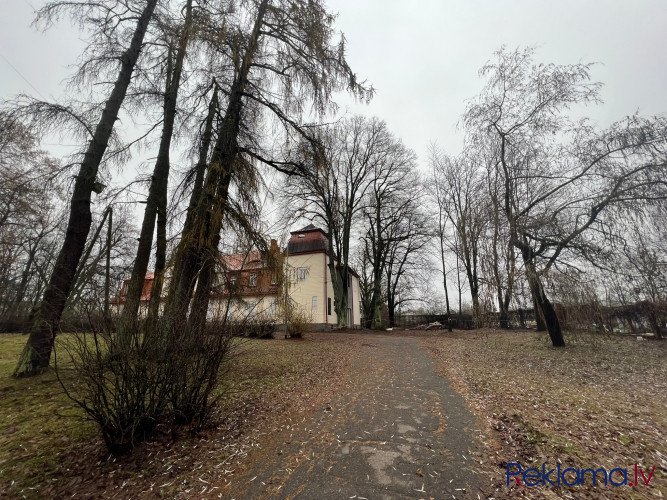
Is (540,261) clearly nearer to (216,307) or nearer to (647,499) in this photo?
(647,499)

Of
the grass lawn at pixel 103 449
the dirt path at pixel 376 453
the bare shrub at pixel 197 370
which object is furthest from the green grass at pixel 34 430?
the dirt path at pixel 376 453

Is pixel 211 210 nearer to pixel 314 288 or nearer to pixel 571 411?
pixel 571 411

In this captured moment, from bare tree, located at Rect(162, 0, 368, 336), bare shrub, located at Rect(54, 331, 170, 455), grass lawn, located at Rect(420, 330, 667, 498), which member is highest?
bare tree, located at Rect(162, 0, 368, 336)

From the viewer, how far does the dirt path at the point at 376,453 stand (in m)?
2.90

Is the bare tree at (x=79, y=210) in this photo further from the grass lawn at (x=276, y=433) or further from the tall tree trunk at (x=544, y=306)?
the tall tree trunk at (x=544, y=306)

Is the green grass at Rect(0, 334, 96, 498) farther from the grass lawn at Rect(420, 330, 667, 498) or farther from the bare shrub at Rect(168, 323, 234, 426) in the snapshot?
the grass lawn at Rect(420, 330, 667, 498)

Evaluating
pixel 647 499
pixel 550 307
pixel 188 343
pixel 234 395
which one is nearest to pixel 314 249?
pixel 550 307

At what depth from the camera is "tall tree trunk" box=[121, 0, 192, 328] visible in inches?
265

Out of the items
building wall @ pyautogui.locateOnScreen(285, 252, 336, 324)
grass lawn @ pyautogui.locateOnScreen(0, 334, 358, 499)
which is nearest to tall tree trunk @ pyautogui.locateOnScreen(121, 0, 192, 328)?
grass lawn @ pyautogui.locateOnScreen(0, 334, 358, 499)

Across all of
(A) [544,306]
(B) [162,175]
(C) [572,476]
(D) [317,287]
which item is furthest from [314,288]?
(C) [572,476]

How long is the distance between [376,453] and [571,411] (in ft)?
11.6

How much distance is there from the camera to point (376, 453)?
3541 mm

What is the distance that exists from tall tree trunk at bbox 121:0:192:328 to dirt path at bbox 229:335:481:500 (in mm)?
4679

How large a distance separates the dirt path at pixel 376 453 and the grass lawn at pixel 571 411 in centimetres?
39
